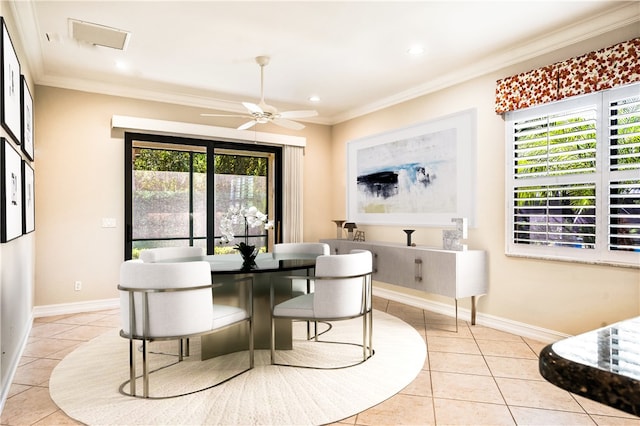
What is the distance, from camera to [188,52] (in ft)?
12.8

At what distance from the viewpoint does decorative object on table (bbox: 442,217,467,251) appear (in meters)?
4.07

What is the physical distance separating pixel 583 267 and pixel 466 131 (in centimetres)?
177

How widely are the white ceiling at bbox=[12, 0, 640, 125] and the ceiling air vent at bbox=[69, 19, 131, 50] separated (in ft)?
0.22

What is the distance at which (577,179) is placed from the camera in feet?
11.1

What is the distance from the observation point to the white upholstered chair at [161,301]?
7.88 ft

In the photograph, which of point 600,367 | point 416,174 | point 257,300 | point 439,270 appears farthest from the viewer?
point 416,174

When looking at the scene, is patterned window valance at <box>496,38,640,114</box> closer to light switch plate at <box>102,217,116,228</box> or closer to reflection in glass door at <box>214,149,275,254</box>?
reflection in glass door at <box>214,149,275,254</box>

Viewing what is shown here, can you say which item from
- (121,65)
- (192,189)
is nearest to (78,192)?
(192,189)

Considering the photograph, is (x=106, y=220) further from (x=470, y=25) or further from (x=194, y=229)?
(x=470, y=25)

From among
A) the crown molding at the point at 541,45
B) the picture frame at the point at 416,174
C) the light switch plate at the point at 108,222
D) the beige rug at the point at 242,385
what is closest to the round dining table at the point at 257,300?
the beige rug at the point at 242,385

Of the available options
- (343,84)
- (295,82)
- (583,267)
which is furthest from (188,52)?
(583,267)

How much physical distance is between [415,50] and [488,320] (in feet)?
9.01

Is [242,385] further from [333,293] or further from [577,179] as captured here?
[577,179]

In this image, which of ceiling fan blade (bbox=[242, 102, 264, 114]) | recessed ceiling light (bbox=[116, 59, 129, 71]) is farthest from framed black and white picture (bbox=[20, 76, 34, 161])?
ceiling fan blade (bbox=[242, 102, 264, 114])
